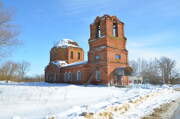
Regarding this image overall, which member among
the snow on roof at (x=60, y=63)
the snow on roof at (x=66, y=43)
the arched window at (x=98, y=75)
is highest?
the snow on roof at (x=66, y=43)

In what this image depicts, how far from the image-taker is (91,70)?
1089 inches

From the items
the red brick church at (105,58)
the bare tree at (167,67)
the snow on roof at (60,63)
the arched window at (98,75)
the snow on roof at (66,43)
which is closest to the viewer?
the red brick church at (105,58)

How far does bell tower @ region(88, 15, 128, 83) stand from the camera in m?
25.4

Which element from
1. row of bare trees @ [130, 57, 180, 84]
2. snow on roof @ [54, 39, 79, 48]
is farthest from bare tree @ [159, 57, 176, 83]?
snow on roof @ [54, 39, 79, 48]

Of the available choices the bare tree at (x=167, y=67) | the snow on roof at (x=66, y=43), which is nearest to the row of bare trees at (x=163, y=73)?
the bare tree at (x=167, y=67)

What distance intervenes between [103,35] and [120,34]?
10.9 feet

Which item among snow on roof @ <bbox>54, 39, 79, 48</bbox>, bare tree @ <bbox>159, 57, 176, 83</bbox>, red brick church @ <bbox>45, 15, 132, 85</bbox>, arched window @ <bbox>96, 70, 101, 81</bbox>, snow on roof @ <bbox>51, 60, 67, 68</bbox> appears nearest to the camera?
red brick church @ <bbox>45, 15, 132, 85</bbox>

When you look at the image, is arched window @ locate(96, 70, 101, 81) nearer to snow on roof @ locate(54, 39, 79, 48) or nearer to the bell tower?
the bell tower

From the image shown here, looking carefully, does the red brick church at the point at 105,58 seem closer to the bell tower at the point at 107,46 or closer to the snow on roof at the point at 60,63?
the bell tower at the point at 107,46

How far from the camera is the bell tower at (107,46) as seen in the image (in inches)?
1001

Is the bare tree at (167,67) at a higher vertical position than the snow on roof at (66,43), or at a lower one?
lower

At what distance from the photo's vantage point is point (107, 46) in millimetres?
25531

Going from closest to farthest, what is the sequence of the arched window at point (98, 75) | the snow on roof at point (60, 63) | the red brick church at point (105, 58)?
the red brick church at point (105, 58) < the arched window at point (98, 75) < the snow on roof at point (60, 63)

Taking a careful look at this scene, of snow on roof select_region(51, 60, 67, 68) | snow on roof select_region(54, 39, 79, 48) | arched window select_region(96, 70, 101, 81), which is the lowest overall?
arched window select_region(96, 70, 101, 81)
